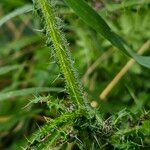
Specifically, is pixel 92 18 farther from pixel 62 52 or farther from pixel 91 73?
pixel 91 73

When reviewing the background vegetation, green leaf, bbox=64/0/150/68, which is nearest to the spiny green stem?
green leaf, bbox=64/0/150/68

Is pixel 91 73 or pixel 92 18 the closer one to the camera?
pixel 92 18

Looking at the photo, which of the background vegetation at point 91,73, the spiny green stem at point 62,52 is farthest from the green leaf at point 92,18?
the background vegetation at point 91,73

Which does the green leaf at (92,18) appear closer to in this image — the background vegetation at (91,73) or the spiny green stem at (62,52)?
the spiny green stem at (62,52)

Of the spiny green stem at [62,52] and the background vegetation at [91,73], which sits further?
the background vegetation at [91,73]

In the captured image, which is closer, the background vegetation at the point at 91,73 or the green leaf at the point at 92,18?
the green leaf at the point at 92,18

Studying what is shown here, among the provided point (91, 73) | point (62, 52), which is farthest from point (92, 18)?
point (91, 73)

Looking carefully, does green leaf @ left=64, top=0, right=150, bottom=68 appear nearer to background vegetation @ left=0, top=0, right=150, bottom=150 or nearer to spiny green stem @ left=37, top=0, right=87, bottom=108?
spiny green stem @ left=37, top=0, right=87, bottom=108

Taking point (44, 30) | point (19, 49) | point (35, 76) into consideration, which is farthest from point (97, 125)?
point (19, 49)
